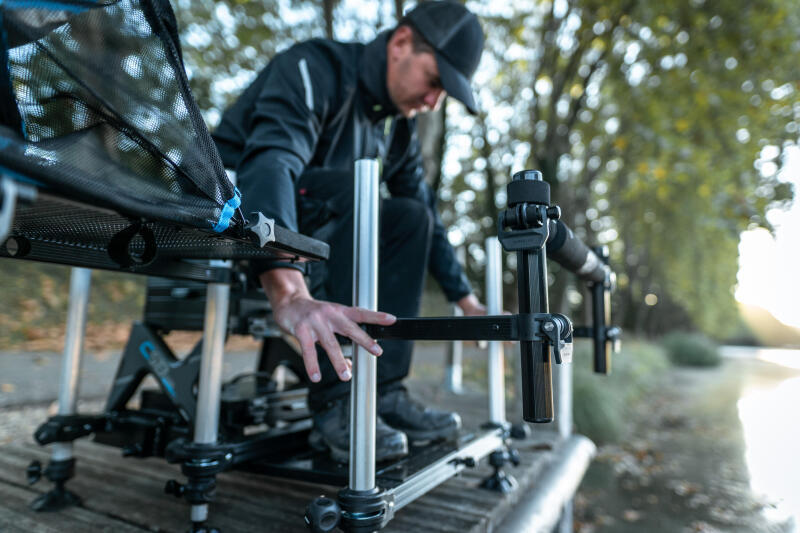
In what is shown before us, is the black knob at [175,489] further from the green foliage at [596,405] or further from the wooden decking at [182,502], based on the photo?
the green foliage at [596,405]

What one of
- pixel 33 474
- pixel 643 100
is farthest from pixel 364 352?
pixel 643 100

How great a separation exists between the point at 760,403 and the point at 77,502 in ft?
34.4

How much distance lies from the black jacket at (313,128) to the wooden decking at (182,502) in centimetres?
81

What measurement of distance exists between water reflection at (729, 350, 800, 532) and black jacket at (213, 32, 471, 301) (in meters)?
3.86

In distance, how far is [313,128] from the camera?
4.98ft

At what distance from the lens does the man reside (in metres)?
1.40

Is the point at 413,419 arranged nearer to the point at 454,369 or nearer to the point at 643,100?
the point at 454,369

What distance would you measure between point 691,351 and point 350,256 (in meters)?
18.6

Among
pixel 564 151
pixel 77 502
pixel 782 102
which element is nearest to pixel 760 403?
pixel 782 102

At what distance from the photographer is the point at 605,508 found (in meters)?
4.23

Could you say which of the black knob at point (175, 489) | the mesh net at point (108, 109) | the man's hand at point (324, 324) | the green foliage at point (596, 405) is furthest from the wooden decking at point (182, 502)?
the green foliage at point (596, 405)

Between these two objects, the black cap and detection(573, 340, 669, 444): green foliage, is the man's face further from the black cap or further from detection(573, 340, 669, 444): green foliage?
detection(573, 340, 669, 444): green foliage

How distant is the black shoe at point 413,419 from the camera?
5.37 feet

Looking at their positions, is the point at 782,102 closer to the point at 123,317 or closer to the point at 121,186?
the point at 121,186
